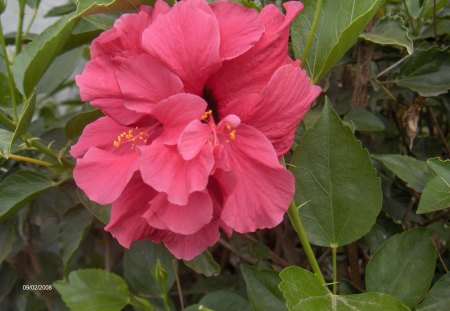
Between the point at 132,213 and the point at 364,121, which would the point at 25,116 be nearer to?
the point at 132,213

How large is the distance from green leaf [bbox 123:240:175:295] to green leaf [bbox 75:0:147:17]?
18.1 inches

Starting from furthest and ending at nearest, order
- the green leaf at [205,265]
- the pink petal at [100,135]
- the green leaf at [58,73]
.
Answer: the green leaf at [58,73] → the green leaf at [205,265] → the pink petal at [100,135]

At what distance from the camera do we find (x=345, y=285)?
28.7 inches

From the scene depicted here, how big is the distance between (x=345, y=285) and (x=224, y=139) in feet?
1.00

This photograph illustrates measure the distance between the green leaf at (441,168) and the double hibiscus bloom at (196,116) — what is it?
0.19 metres

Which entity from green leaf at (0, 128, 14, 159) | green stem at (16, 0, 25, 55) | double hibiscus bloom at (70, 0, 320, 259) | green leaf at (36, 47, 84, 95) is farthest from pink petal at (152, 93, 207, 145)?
green leaf at (36, 47, 84, 95)

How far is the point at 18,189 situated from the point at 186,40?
455 mm

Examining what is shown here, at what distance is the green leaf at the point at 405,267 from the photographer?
67 cm

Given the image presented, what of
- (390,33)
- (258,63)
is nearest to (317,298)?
(258,63)

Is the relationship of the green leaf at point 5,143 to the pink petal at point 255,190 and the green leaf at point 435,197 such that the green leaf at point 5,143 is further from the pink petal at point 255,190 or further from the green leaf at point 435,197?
the green leaf at point 435,197

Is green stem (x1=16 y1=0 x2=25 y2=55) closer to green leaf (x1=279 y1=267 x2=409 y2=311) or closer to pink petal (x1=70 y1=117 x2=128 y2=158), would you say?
pink petal (x1=70 y1=117 x2=128 y2=158)

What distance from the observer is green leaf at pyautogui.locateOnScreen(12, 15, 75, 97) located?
0.73m

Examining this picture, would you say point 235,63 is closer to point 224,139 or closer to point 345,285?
point 224,139

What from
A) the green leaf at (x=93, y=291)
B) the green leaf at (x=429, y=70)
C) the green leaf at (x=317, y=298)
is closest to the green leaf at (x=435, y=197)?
the green leaf at (x=317, y=298)
